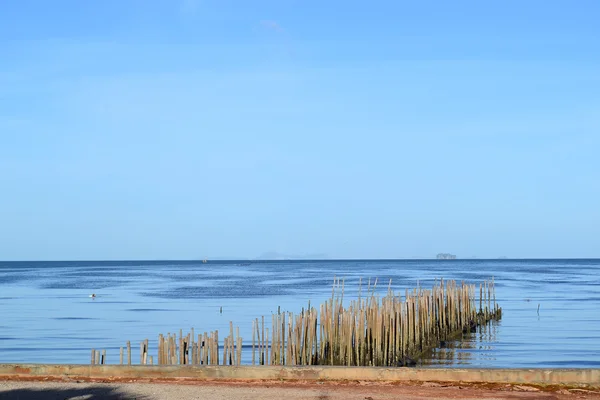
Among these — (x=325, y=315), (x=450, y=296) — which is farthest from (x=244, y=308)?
(x=325, y=315)

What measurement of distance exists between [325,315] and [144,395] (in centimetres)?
684

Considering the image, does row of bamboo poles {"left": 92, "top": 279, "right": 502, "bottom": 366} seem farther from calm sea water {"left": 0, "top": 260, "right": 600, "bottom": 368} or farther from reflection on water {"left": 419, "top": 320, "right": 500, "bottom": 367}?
calm sea water {"left": 0, "top": 260, "right": 600, "bottom": 368}

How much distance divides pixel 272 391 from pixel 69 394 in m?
2.90

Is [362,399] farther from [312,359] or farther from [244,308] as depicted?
[244,308]

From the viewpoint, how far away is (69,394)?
38.5 ft

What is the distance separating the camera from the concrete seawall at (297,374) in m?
12.3

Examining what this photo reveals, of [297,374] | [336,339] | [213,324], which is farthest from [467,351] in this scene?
[297,374]

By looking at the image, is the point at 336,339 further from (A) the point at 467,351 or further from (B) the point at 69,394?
(A) the point at 467,351

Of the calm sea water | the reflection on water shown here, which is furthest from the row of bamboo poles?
the calm sea water

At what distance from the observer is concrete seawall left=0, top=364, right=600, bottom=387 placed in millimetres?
12273

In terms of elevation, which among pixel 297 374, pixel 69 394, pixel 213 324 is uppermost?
pixel 297 374

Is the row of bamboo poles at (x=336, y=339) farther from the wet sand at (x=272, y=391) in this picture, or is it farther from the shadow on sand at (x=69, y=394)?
the shadow on sand at (x=69, y=394)

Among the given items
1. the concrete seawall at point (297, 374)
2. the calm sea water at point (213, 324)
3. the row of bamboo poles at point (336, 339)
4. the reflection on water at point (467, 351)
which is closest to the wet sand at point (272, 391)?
the concrete seawall at point (297, 374)

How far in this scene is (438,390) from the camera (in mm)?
11977
